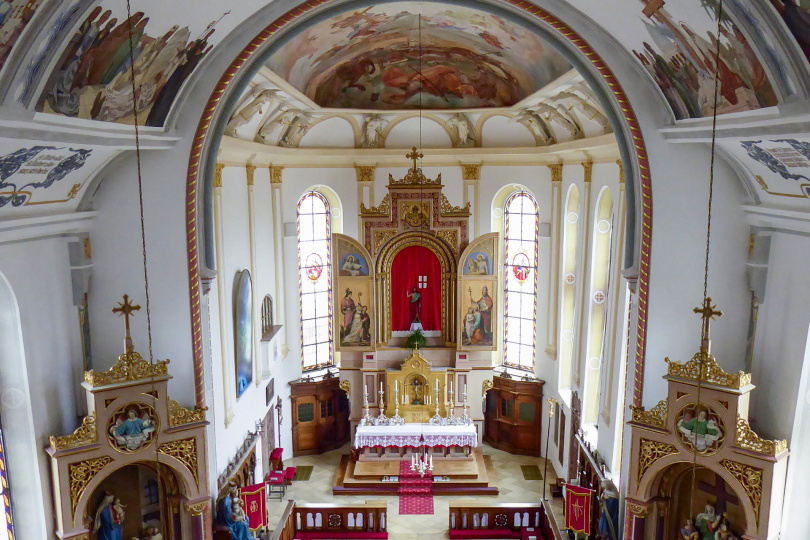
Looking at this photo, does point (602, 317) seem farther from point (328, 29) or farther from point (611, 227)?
point (328, 29)

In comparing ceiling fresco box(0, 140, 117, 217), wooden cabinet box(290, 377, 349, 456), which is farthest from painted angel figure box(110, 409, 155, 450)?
wooden cabinet box(290, 377, 349, 456)

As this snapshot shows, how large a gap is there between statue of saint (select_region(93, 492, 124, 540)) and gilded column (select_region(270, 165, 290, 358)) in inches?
279

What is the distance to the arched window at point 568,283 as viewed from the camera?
15.2 m

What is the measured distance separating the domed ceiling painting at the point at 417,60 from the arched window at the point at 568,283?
9.21 ft

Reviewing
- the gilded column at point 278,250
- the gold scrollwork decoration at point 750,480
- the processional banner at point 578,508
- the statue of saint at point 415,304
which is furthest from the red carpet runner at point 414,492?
the gold scrollwork decoration at point 750,480

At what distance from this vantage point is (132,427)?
870 cm

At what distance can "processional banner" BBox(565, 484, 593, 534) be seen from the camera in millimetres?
10750

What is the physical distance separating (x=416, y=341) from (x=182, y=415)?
8.12 metres

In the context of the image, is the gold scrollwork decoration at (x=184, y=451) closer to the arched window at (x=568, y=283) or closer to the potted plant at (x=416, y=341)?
the potted plant at (x=416, y=341)

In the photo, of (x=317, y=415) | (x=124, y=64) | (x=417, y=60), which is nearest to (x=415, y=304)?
(x=317, y=415)

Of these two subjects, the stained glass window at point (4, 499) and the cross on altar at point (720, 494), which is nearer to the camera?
the stained glass window at point (4, 499)

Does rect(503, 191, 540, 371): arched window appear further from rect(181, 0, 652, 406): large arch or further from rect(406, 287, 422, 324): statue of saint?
rect(181, 0, 652, 406): large arch

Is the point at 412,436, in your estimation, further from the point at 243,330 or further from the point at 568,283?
the point at 568,283

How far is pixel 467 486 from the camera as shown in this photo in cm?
1484
